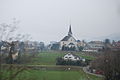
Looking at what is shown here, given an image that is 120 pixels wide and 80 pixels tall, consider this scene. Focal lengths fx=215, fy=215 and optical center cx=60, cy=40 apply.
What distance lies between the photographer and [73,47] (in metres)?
3.35

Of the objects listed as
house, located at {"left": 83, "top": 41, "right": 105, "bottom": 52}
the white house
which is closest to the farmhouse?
the white house

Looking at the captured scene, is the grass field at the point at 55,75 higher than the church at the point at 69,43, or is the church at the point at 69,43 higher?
the church at the point at 69,43

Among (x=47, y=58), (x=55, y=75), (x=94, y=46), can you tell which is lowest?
(x=55, y=75)

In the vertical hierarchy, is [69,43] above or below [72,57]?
above

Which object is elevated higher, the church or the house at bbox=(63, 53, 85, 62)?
the church

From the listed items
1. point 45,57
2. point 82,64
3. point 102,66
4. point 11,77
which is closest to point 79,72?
point 82,64

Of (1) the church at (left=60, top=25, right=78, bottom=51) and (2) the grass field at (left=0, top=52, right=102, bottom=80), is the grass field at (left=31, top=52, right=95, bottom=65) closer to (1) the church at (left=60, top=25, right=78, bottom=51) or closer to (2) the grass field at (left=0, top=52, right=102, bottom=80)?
(2) the grass field at (left=0, top=52, right=102, bottom=80)

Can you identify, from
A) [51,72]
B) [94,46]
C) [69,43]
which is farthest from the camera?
[94,46]

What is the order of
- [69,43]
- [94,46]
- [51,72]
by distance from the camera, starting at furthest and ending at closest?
[94,46] → [69,43] → [51,72]

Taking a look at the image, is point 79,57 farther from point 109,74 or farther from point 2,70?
point 2,70

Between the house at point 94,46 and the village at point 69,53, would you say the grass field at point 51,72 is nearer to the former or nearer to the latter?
the village at point 69,53

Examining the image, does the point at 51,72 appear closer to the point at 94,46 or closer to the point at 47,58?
the point at 47,58

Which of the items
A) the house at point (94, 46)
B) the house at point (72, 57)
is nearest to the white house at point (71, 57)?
the house at point (72, 57)

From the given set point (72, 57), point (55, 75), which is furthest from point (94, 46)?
point (55, 75)
